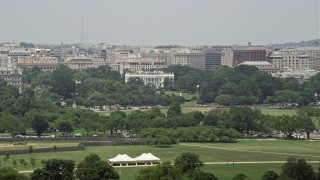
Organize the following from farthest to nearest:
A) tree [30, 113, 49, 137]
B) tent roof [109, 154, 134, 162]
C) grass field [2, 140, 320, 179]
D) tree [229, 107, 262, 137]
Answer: tree [229, 107, 262, 137] < tree [30, 113, 49, 137] < tent roof [109, 154, 134, 162] < grass field [2, 140, 320, 179]

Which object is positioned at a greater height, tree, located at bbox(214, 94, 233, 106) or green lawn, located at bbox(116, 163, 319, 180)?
tree, located at bbox(214, 94, 233, 106)

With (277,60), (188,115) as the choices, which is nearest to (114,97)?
(188,115)

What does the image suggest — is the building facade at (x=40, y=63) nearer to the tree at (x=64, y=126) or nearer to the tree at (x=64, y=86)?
the tree at (x=64, y=86)

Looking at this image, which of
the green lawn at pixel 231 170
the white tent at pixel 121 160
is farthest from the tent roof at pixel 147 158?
the green lawn at pixel 231 170

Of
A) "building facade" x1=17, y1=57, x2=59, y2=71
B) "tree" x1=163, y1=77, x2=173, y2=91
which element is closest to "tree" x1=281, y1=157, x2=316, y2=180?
"tree" x1=163, y1=77, x2=173, y2=91

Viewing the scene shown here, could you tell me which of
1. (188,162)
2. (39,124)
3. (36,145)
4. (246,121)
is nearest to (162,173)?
(188,162)

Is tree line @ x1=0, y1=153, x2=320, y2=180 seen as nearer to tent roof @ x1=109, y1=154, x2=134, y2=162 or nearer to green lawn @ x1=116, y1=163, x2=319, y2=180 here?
green lawn @ x1=116, y1=163, x2=319, y2=180

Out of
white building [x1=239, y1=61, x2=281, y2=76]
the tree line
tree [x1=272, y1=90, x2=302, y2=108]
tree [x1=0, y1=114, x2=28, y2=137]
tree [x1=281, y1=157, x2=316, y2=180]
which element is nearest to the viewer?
the tree line
